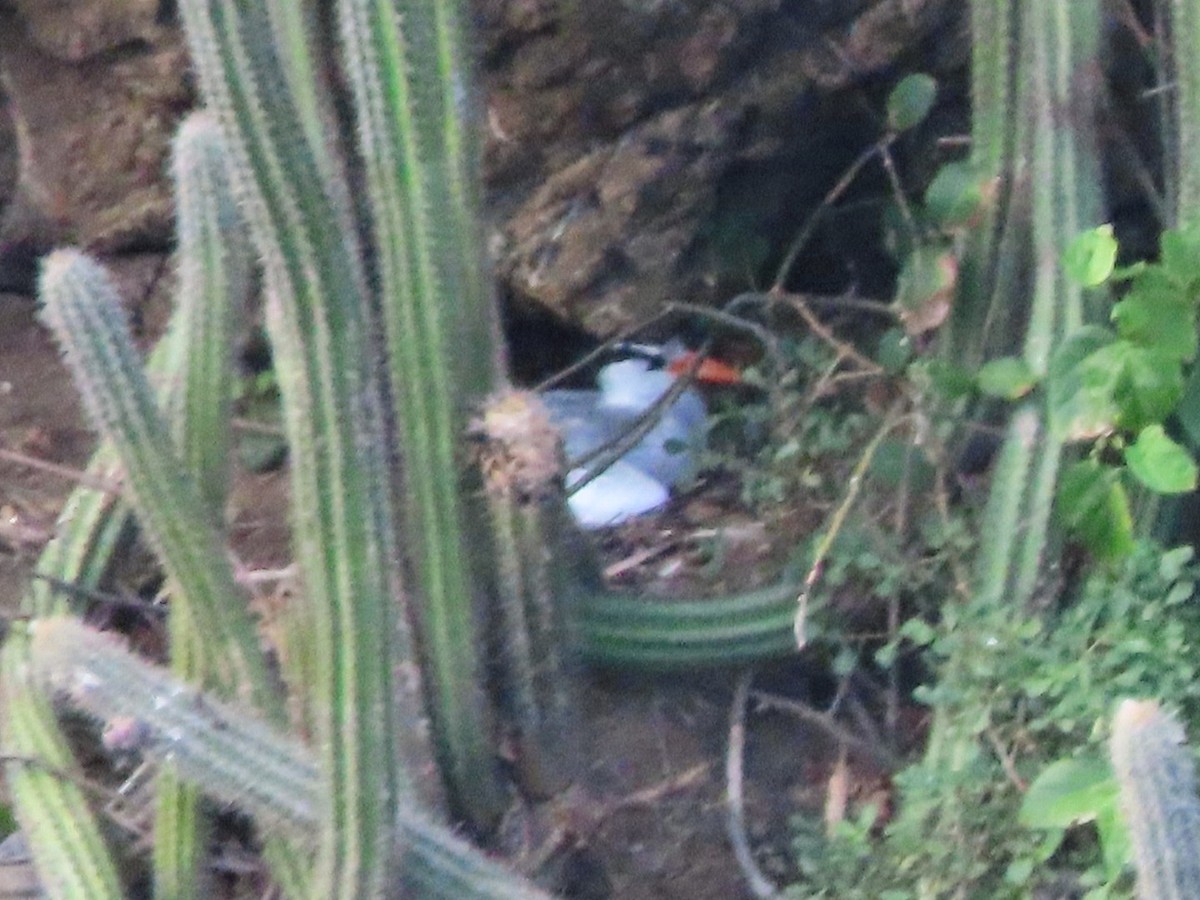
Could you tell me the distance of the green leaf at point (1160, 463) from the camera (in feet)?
6.34

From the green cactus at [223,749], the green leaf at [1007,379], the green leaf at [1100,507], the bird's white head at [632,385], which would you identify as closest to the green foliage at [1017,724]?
the green leaf at [1100,507]

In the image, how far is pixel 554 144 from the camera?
2627 millimetres

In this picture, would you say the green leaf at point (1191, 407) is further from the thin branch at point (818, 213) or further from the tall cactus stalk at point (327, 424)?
the tall cactus stalk at point (327, 424)

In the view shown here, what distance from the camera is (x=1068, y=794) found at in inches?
71.1

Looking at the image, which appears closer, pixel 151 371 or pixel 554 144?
pixel 151 371

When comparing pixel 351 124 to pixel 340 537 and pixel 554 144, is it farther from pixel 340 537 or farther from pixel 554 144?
pixel 340 537

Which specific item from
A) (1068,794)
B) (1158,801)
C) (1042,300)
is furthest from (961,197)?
(1158,801)

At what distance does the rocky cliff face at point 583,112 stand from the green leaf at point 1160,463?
3.03 ft

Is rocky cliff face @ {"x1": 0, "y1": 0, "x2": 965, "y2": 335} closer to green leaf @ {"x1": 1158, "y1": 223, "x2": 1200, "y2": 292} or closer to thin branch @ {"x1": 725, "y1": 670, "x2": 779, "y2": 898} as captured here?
thin branch @ {"x1": 725, "y1": 670, "x2": 779, "y2": 898}

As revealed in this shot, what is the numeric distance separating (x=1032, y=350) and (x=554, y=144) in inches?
33.4

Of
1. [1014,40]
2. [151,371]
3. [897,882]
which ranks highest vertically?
[1014,40]

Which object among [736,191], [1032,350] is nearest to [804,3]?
[736,191]

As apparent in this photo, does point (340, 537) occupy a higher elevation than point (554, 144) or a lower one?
lower

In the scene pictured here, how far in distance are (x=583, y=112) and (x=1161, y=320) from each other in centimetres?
100
